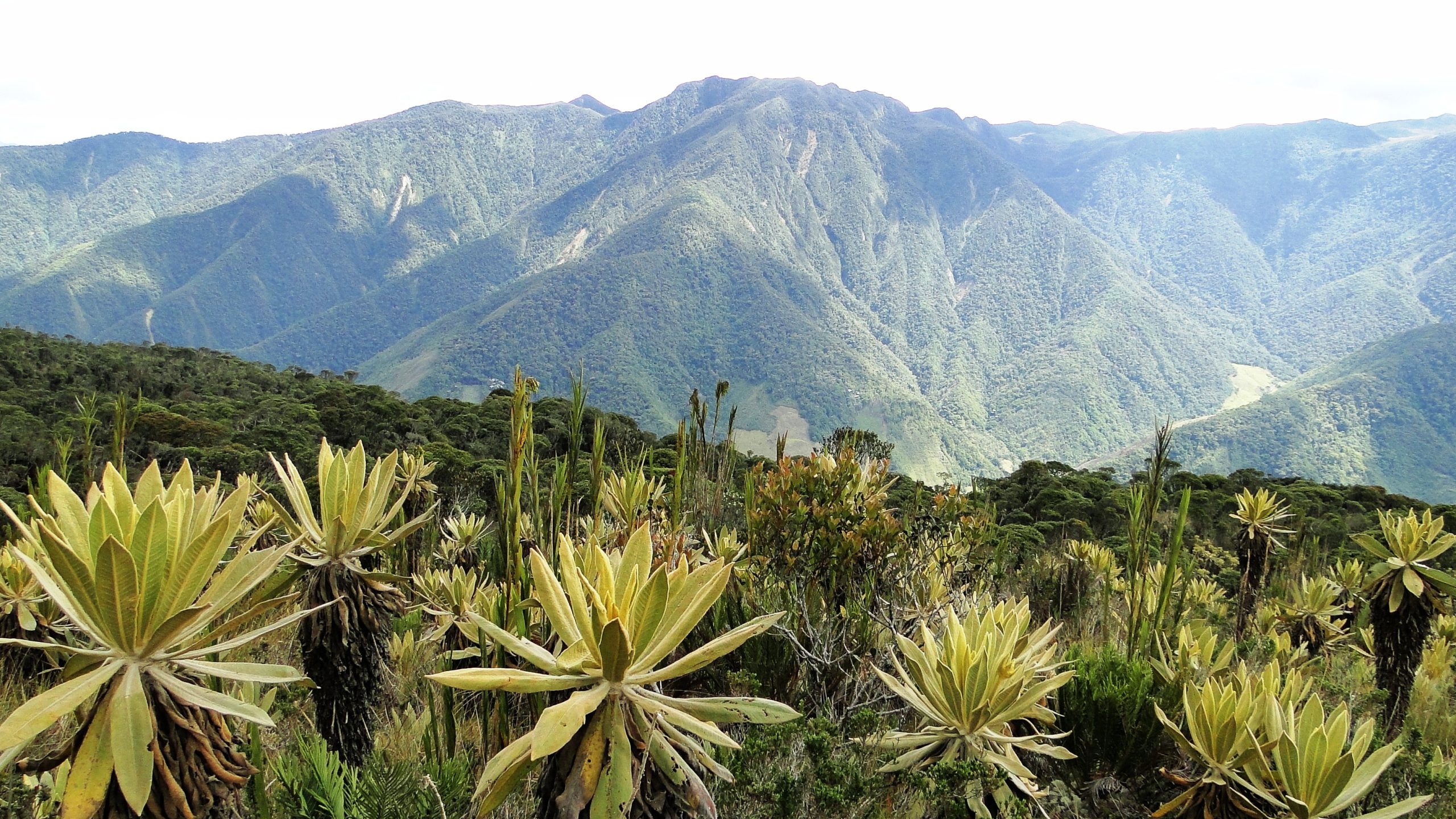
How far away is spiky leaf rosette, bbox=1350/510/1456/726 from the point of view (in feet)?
13.4

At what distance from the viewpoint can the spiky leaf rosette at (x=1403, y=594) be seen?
13.4ft

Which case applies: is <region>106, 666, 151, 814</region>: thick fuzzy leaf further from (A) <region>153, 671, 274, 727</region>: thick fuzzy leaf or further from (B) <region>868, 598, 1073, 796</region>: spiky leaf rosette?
(B) <region>868, 598, 1073, 796</region>: spiky leaf rosette

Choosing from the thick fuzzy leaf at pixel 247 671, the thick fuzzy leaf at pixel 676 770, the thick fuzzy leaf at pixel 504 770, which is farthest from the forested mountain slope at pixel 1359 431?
the thick fuzzy leaf at pixel 247 671

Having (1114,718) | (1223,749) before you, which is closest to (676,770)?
(1223,749)

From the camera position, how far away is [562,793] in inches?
62.3

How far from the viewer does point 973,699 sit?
2.36 m

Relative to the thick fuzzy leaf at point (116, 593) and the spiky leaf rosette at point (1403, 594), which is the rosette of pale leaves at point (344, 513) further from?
the spiky leaf rosette at point (1403, 594)

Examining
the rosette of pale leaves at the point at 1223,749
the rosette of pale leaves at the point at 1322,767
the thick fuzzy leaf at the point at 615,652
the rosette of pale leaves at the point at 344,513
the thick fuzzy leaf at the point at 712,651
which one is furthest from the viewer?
the rosette of pale leaves at the point at 344,513

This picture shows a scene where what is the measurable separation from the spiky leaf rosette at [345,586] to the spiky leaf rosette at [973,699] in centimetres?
170

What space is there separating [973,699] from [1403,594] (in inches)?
135

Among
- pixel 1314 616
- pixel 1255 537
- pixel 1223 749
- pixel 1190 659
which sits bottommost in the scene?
pixel 1314 616

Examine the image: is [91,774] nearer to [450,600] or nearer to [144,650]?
[144,650]

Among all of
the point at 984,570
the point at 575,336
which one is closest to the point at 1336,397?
the point at 575,336

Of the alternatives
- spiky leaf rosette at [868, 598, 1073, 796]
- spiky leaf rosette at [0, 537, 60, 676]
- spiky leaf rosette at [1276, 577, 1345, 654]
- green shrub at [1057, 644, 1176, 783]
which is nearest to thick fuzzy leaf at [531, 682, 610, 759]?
spiky leaf rosette at [868, 598, 1073, 796]
